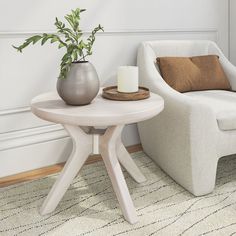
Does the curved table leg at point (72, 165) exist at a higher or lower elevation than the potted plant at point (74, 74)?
lower

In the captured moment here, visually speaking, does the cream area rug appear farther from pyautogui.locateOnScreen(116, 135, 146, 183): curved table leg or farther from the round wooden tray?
the round wooden tray

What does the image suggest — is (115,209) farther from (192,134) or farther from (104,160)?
(192,134)

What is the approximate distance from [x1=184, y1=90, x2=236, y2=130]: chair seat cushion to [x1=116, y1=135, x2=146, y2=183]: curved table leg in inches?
19.1

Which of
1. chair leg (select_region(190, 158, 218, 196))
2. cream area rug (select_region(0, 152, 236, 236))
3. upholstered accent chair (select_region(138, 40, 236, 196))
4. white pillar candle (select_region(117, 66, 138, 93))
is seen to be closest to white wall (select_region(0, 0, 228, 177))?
cream area rug (select_region(0, 152, 236, 236))

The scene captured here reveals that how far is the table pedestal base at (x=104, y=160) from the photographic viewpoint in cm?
145

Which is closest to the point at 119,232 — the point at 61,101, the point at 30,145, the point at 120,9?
the point at 61,101

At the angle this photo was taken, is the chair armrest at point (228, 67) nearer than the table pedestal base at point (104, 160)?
No

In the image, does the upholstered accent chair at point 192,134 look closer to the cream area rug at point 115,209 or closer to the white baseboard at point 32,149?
the cream area rug at point 115,209

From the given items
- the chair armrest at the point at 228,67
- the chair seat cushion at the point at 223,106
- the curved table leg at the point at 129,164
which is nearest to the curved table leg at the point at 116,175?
the curved table leg at the point at 129,164

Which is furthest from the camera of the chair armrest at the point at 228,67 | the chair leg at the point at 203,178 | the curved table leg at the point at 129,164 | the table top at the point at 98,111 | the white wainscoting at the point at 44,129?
the chair armrest at the point at 228,67

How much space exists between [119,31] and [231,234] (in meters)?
1.39

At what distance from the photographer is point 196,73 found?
2.13 m

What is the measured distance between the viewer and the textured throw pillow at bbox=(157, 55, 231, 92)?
2.07 metres

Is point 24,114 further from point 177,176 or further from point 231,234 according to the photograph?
point 231,234
